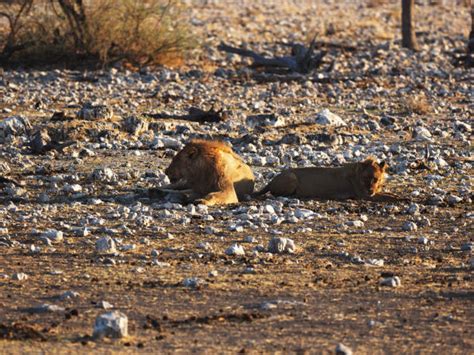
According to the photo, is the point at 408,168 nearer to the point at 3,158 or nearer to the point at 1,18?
the point at 3,158

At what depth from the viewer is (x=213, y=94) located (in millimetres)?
20734

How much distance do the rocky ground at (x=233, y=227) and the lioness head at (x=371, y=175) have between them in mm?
292

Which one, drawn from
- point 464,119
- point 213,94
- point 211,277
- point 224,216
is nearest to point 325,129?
point 464,119

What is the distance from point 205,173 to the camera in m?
11.4

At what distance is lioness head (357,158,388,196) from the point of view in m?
11.6

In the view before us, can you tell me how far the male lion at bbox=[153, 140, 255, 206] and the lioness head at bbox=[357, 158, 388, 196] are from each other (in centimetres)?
118

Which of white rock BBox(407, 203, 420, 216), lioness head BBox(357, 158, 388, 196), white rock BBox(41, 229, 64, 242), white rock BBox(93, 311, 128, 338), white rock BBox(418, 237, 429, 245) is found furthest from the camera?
lioness head BBox(357, 158, 388, 196)

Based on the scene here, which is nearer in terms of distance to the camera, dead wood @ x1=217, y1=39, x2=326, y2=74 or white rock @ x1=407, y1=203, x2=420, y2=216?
white rock @ x1=407, y1=203, x2=420, y2=216

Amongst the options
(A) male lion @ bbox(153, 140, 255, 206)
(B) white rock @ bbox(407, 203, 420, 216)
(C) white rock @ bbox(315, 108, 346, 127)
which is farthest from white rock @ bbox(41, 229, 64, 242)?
(C) white rock @ bbox(315, 108, 346, 127)

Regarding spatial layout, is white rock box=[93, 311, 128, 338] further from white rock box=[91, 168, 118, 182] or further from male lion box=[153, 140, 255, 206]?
white rock box=[91, 168, 118, 182]

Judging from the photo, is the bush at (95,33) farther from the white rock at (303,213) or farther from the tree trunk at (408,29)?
the white rock at (303,213)

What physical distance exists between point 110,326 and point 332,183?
5.86 metres

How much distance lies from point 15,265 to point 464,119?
11.2 meters

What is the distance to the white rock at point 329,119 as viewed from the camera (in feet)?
55.8
